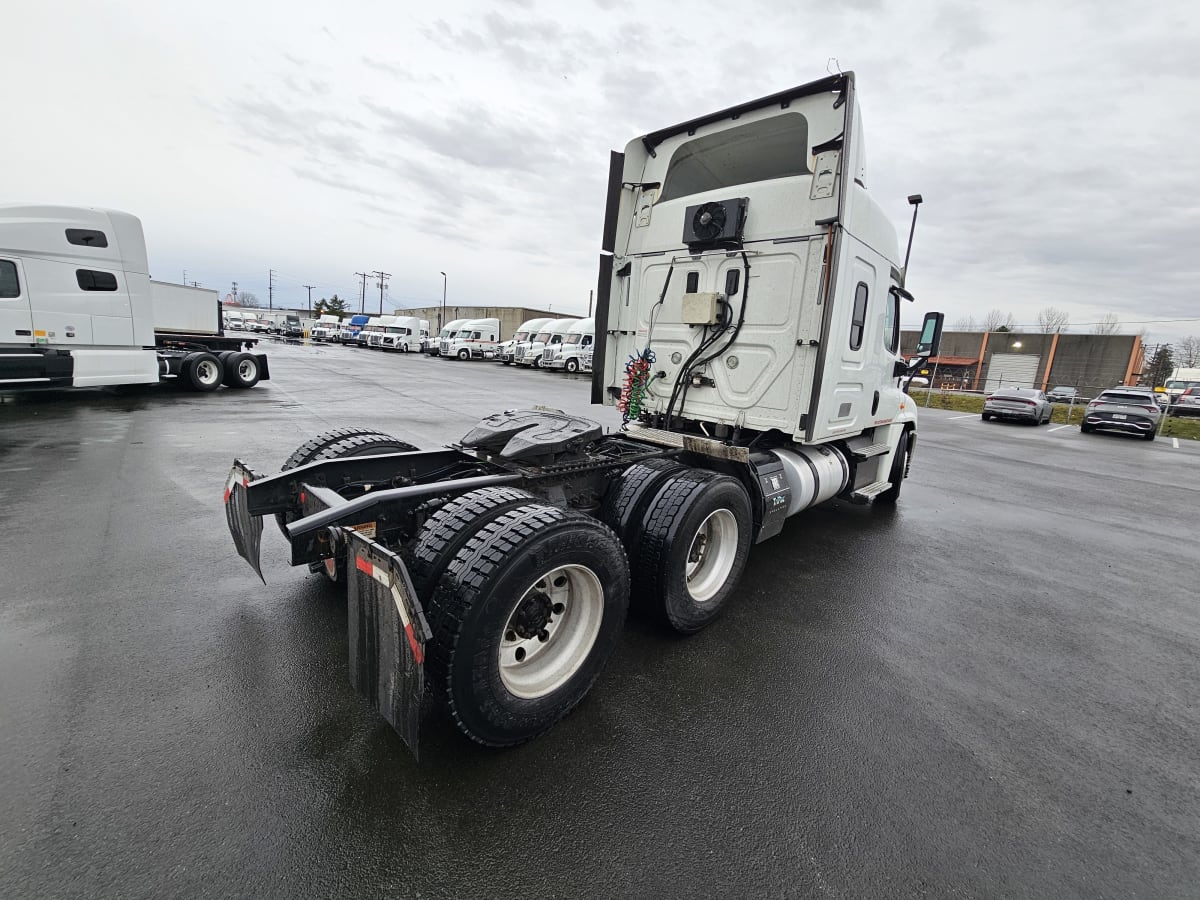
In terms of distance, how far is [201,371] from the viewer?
44.0 feet

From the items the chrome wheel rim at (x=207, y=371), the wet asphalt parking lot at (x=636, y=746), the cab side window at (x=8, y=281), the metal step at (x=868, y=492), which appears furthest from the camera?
the chrome wheel rim at (x=207, y=371)

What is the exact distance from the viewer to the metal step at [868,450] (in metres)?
5.74

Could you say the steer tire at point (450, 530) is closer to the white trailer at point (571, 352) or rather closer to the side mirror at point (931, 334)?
the side mirror at point (931, 334)

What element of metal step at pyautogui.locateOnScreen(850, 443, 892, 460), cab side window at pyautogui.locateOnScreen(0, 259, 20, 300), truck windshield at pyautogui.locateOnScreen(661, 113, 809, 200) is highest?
truck windshield at pyautogui.locateOnScreen(661, 113, 809, 200)

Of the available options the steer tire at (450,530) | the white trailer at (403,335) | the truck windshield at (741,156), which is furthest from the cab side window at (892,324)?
the white trailer at (403,335)

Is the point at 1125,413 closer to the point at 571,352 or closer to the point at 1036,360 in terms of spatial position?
the point at 571,352

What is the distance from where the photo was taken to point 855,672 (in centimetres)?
315

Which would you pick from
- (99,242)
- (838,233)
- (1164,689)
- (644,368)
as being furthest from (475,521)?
(99,242)

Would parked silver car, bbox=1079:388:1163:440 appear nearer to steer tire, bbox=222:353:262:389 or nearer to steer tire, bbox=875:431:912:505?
steer tire, bbox=875:431:912:505

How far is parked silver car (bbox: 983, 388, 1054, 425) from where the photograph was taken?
18875 mm

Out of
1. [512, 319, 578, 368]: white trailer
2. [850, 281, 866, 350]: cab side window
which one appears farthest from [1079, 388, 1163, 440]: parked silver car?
[512, 319, 578, 368]: white trailer

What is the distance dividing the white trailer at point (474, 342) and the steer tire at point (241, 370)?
2505 centimetres

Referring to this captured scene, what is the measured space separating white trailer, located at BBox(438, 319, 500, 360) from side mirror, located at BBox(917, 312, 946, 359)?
36084mm

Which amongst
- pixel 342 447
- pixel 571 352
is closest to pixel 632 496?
pixel 342 447
